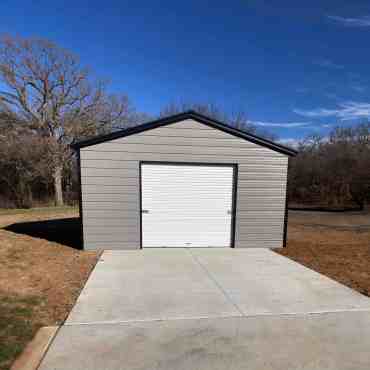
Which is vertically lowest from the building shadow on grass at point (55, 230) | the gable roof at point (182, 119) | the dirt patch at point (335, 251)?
the building shadow on grass at point (55, 230)

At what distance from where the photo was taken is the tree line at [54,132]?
50.0ft

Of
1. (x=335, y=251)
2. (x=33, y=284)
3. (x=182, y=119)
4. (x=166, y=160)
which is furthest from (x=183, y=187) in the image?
(x=335, y=251)

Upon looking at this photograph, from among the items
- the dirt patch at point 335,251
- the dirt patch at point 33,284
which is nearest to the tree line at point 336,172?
the dirt patch at point 335,251

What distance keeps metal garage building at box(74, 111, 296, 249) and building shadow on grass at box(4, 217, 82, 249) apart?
136cm

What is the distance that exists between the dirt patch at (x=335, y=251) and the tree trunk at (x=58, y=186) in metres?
13.9

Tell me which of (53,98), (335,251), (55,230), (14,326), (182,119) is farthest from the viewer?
(53,98)

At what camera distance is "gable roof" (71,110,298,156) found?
20.5 feet

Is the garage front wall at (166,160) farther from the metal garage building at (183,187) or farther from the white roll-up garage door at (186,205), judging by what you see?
the white roll-up garage door at (186,205)

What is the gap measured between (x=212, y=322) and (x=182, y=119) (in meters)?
4.70

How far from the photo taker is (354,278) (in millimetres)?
4773

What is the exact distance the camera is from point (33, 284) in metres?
4.27

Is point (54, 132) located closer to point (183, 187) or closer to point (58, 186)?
point (58, 186)

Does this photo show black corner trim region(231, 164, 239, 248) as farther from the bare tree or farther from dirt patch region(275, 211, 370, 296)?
the bare tree

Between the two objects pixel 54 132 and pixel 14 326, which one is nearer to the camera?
pixel 14 326
